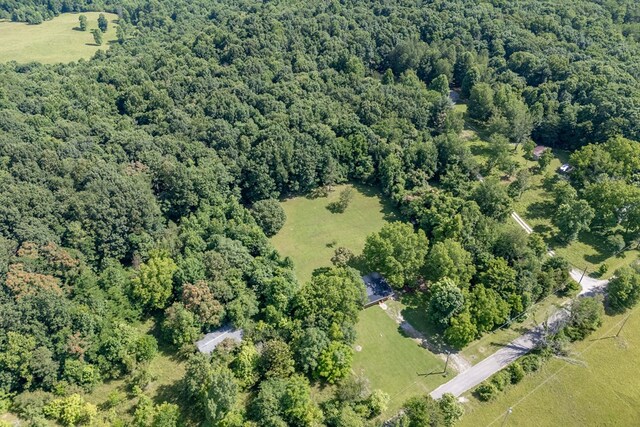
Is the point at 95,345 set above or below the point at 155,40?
below

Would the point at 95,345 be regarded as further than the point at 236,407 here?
Yes

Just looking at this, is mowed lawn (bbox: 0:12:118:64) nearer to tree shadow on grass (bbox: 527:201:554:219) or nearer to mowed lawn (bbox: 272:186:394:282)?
mowed lawn (bbox: 272:186:394:282)

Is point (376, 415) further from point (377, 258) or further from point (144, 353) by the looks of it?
point (144, 353)

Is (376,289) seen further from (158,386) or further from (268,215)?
(158,386)

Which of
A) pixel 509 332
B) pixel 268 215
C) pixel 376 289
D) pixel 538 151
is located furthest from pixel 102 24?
pixel 509 332

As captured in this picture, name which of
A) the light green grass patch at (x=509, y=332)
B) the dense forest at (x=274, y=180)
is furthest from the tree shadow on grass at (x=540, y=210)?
the light green grass patch at (x=509, y=332)

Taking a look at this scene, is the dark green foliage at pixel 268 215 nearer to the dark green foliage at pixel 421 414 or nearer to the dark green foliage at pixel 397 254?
the dark green foliage at pixel 397 254

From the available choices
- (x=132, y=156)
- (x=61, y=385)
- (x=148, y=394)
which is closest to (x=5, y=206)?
(x=132, y=156)

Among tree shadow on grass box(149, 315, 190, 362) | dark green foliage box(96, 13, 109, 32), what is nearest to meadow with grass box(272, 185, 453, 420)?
tree shadow on grass box(149, 315, 190, 362)
